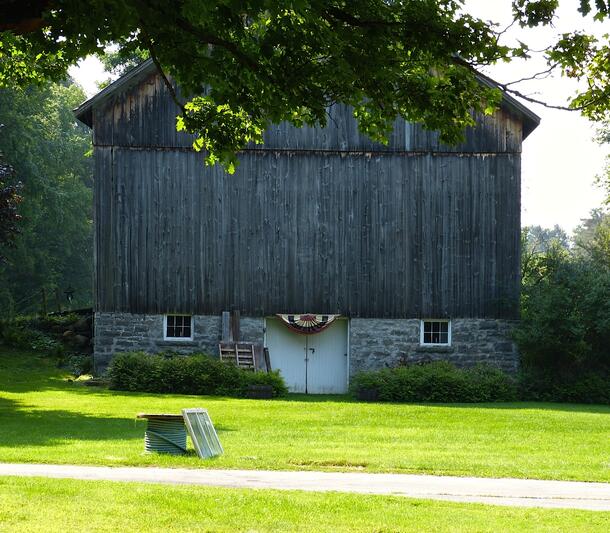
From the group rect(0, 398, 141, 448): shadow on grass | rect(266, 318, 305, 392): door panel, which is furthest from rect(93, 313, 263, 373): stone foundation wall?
rect(0, 398, 141, 448): shadow on grass

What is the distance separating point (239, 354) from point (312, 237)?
13.3ft

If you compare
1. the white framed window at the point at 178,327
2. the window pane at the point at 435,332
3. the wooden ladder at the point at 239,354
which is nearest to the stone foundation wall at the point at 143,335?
the white framed window at the point at 178,327

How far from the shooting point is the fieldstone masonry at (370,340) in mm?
32938

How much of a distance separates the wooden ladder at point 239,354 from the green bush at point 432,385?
3058mm

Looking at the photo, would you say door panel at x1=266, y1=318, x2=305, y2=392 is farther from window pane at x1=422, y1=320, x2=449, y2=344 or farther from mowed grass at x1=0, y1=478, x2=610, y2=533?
mowed grass at x1=0, y1=478, x2=610, y2=533

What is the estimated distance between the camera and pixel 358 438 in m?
20.3

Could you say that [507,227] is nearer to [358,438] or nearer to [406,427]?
[406,427]

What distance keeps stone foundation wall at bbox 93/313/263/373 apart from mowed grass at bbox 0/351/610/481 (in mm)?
2040

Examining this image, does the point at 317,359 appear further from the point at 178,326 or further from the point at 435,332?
the point at 178,326

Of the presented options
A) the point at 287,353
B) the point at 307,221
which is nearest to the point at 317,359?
the point at 287,353

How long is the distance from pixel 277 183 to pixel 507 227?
6897 millimetres

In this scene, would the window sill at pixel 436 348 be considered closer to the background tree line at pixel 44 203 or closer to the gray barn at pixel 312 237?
the gray barn at pixel 312 237

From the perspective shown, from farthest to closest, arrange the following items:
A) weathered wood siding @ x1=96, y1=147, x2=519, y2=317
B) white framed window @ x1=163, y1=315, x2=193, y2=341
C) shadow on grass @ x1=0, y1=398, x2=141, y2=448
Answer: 1. white framed window @ x1=163, y1=315, x2=193, y2=341
2. weathered wood siding @ x1=96, y1=147, x2=519, y2=317
3. shadow on grass @ x1=0, y1=398, x2=141, y2=448

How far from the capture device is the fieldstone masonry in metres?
32.9
